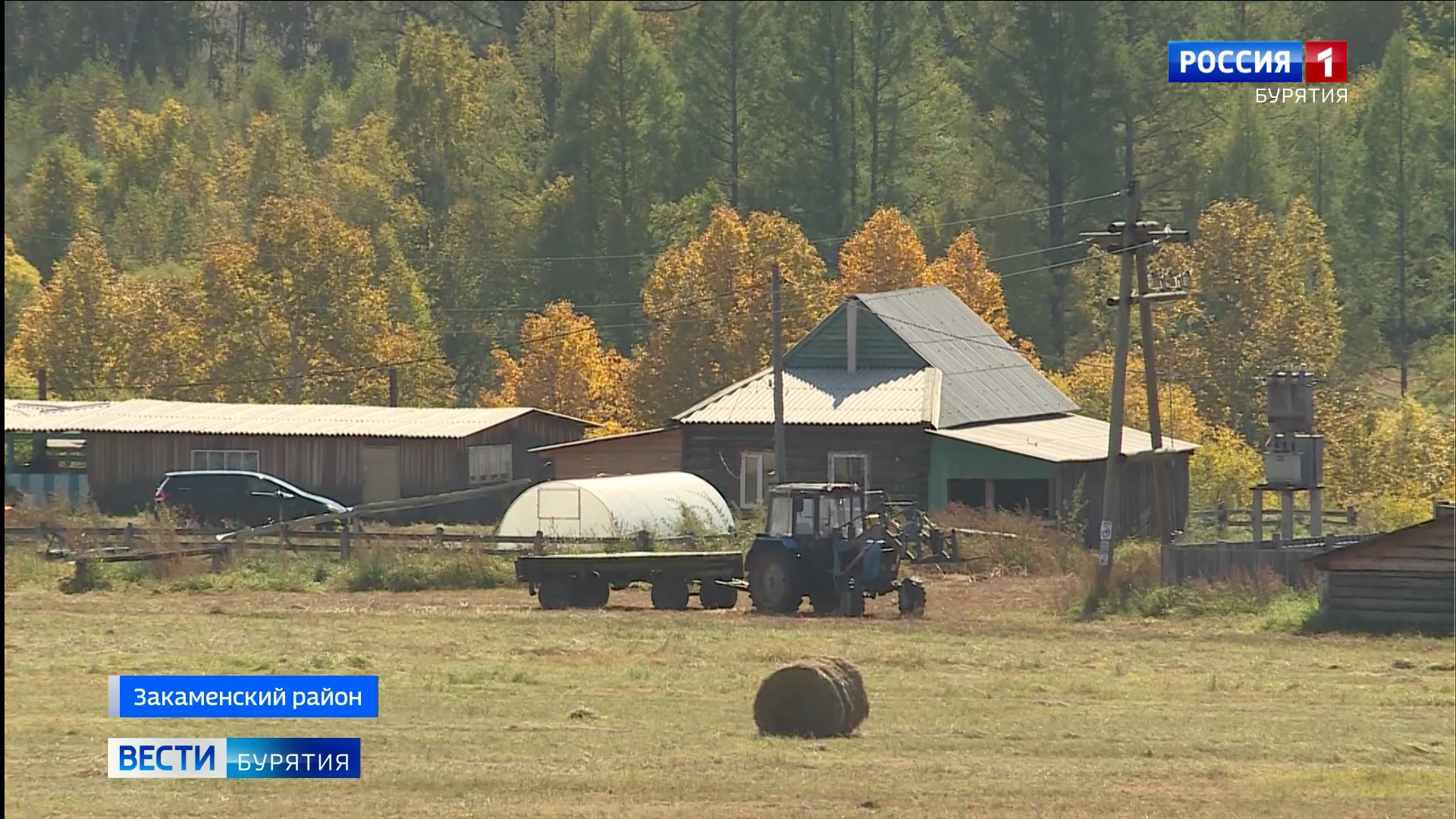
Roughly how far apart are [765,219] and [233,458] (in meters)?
25.1

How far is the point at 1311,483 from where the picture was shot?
4500 centimetres

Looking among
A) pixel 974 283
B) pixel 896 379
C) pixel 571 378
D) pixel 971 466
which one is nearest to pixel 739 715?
pixel 971 466

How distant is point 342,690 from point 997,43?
76.0m

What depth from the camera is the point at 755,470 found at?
5778cm

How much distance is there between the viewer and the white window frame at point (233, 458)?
63.2 m

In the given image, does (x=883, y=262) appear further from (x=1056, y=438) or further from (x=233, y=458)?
(x=233, y=458)

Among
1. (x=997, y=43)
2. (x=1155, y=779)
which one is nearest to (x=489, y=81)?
(x=997, y=43)

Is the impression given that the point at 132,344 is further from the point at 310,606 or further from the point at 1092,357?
the point at 310,606

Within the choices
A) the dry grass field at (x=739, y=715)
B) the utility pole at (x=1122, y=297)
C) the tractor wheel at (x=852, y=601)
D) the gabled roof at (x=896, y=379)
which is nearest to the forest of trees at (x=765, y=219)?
the gabled roof at (x=896, y=379)

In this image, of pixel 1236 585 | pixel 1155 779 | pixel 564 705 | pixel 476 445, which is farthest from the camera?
pixel 476 445

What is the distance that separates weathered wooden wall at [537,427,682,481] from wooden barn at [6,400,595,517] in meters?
2.25

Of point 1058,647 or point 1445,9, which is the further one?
point 1445,9

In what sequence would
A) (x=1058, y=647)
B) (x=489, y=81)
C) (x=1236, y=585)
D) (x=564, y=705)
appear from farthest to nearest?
(x=489, y=81), (x=1236, y=585), (x=1058, y=647), (x=564, y=705)

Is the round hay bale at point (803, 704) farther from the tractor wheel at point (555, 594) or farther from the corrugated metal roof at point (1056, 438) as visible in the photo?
the corrugated metal roof at point (1056, 438)
